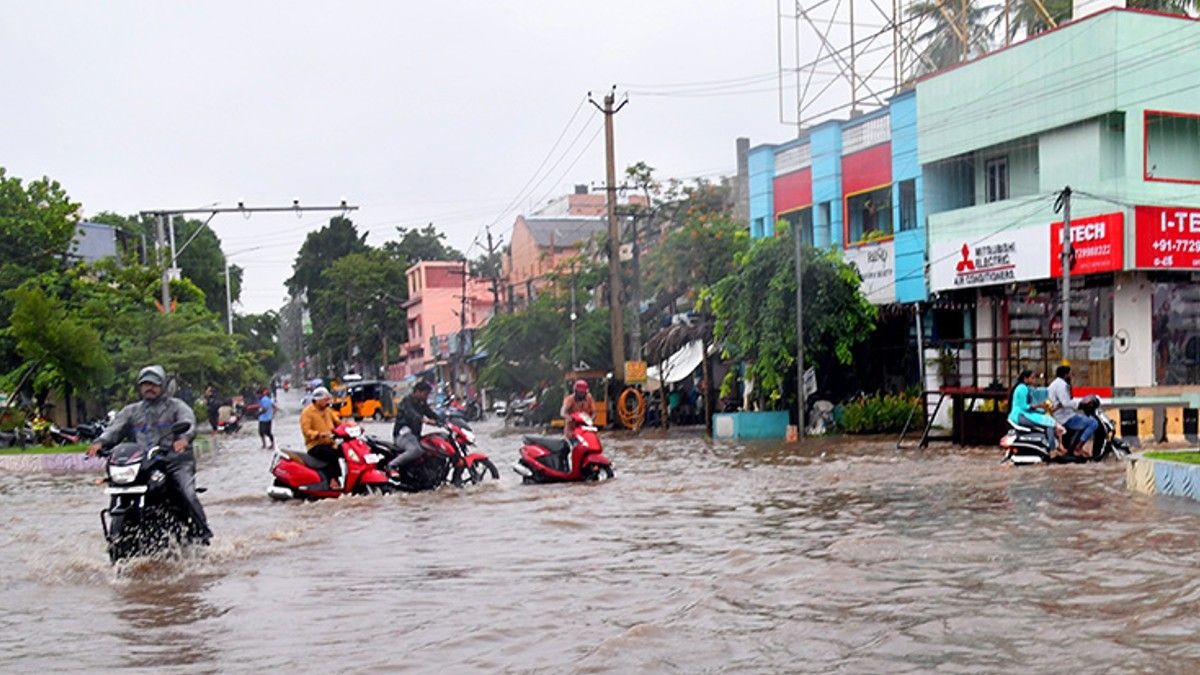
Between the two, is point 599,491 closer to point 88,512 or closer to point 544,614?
point 88,512

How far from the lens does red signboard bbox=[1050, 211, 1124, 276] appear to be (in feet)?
72.7

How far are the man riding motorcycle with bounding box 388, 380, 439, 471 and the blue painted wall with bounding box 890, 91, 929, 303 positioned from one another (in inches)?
631

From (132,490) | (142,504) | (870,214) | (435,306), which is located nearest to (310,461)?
(142,504)

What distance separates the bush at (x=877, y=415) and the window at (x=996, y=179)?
15.7 ft

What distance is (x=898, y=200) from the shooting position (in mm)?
28266

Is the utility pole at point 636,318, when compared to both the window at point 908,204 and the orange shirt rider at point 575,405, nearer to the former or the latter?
the window at point 908,204

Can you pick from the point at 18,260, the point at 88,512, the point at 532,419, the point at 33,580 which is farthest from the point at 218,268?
the point at 33,580

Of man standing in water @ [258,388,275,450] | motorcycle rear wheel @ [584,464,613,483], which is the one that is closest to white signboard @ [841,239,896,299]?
motorcycle rear wheel @ [584,464,613,483]

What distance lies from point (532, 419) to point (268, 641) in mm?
A: 32770

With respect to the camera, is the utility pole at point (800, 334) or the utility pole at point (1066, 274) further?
the utility pole at point (800, 334)

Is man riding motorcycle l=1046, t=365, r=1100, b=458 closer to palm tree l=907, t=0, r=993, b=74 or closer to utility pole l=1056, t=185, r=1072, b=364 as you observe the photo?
utility pole l=1056, t=185, r=1072, b=364

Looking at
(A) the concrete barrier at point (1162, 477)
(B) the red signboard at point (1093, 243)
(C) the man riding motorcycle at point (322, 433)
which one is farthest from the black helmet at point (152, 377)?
(B) the red signboard at point (1093, 243)

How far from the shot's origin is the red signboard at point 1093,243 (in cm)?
2217

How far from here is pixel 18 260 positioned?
37625 millimetres
